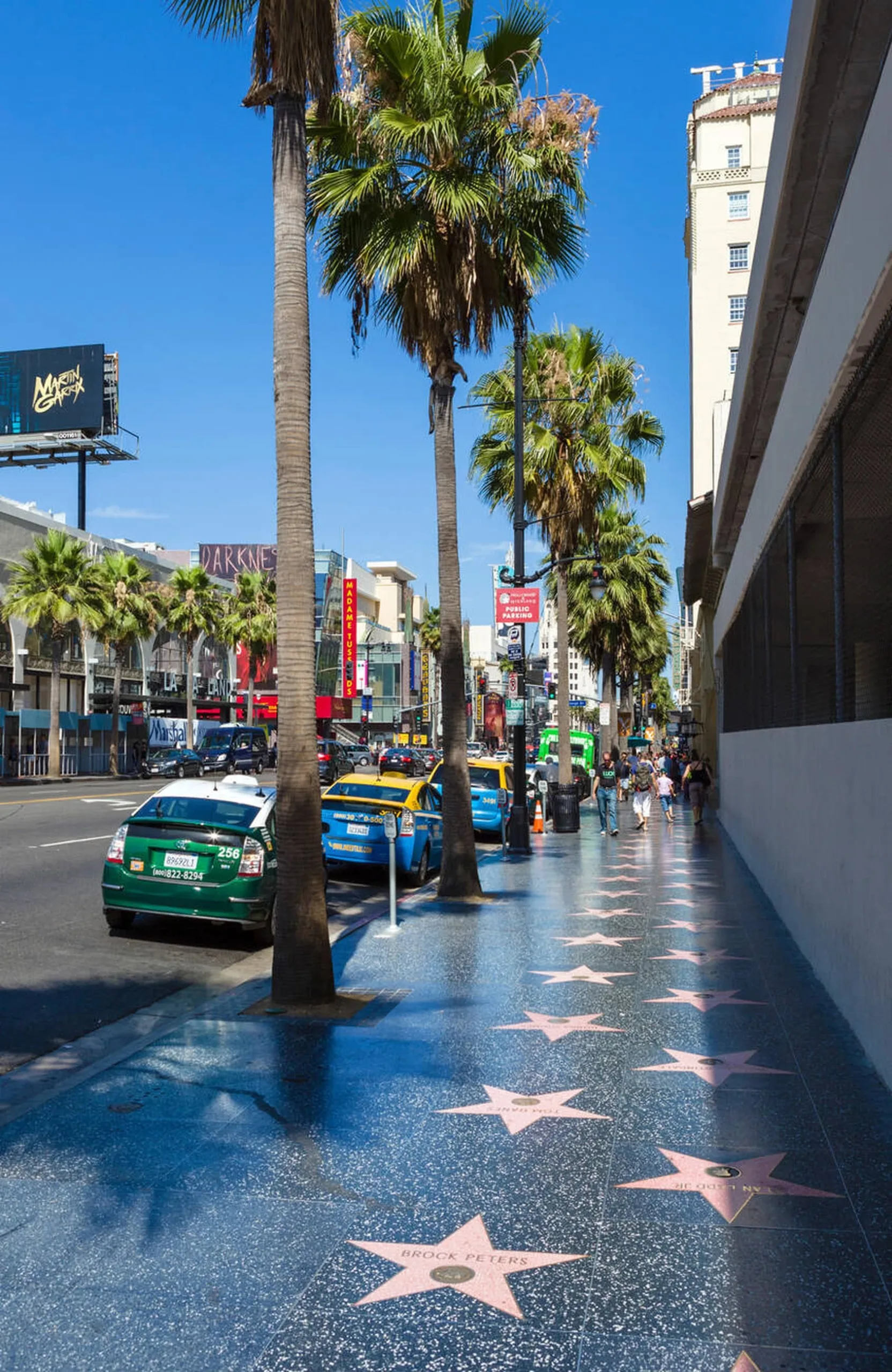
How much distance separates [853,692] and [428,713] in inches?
5370

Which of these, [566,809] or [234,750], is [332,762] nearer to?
[234,750]

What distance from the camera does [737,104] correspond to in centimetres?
6044

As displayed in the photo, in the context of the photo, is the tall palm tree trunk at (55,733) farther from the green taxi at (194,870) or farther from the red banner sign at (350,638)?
the red banner sign at (350,638)

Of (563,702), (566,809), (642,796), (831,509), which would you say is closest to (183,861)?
(831,509)

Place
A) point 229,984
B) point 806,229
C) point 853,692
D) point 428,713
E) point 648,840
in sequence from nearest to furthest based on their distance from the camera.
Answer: point 853,692 < point 229,984 < point 806,229 < point 648,840 < point 428,713

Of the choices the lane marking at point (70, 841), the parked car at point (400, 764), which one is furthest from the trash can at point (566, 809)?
the parked car at point (400, 764)

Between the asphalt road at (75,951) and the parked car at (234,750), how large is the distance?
38.7 m

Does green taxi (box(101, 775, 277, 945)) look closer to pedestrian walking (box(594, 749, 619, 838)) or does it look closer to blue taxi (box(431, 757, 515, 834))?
blue taxi (box(431, 757, 515, 834))

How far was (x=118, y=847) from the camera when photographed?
Answer: 12.1 meters

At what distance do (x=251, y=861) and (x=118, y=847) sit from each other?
1382 millimetres

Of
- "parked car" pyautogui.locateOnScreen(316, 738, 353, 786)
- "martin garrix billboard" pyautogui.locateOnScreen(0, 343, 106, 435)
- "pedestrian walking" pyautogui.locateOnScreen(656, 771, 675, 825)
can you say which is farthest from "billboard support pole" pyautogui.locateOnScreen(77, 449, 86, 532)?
"pedestrian walking" pyautogui.locateOnScreen(656, 771, 675, 825)

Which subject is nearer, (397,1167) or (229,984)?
(397,1167)

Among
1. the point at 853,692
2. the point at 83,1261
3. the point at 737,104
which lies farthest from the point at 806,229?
the point at 737,104

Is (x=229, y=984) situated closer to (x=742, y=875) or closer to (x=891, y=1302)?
(x=891, y=1302)
